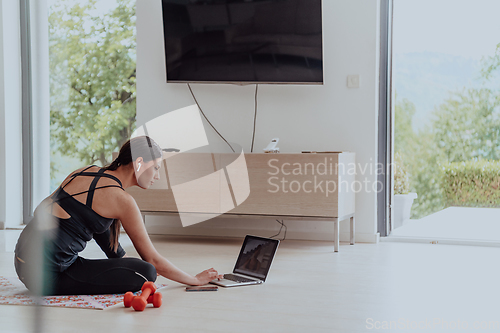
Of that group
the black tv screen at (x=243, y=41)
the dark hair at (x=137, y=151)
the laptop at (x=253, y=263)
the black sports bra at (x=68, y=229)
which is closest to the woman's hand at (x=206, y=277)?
the laptop at (x=253, y=263)

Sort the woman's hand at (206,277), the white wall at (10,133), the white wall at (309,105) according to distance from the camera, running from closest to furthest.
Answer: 1. the woman's hand at (206,277)
2. the white wall at (309,105)
3. the white wall at (10,133)

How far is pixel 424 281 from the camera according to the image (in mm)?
2436

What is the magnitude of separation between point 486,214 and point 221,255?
72.8 inches

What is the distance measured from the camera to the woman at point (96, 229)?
198 centimetres

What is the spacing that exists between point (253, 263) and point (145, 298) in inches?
27.3

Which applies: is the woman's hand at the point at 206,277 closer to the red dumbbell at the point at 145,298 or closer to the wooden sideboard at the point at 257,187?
the red dumbbell at the point at 145,298

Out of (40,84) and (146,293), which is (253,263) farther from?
(40,84)

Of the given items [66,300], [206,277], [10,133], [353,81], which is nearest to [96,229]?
[66,300]

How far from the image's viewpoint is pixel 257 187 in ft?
11.3

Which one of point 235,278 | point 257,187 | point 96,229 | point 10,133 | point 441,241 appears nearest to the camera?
point 96,229

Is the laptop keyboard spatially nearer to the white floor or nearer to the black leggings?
the black leggings

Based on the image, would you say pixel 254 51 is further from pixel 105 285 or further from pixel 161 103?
pixel 105 285

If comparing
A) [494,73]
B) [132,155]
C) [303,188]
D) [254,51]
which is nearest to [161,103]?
[254,51]

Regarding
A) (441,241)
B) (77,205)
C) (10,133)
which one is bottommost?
(441,241)
